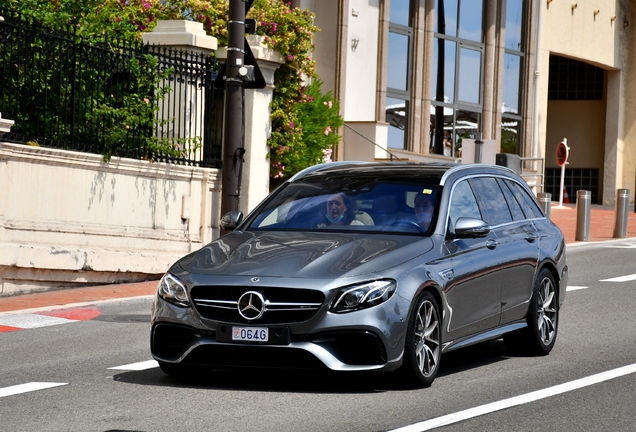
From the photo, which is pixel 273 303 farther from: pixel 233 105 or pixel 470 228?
pixel 233 105

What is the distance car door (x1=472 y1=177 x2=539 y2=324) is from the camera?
32.0 ft

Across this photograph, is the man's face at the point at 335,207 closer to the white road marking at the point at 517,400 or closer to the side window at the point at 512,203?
the side window at the point at 512,203

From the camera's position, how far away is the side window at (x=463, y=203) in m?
9.33

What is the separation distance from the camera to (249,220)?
955cm

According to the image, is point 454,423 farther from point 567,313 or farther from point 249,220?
point 567,313

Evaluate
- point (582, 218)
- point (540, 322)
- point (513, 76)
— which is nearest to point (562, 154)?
point (513, 76)

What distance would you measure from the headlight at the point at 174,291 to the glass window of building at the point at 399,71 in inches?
931

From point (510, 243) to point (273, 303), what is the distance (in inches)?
108

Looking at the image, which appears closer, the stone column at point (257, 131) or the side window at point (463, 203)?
the side window at point (463, 203)

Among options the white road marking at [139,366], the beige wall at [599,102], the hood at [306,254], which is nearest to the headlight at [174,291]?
the hood at [306,254]

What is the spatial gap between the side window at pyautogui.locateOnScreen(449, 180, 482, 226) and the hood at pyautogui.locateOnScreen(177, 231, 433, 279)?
673 mm

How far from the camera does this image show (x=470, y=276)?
29.7 feet

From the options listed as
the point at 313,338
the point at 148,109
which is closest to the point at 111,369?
the point at 313,338

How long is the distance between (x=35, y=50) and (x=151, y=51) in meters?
2.62
